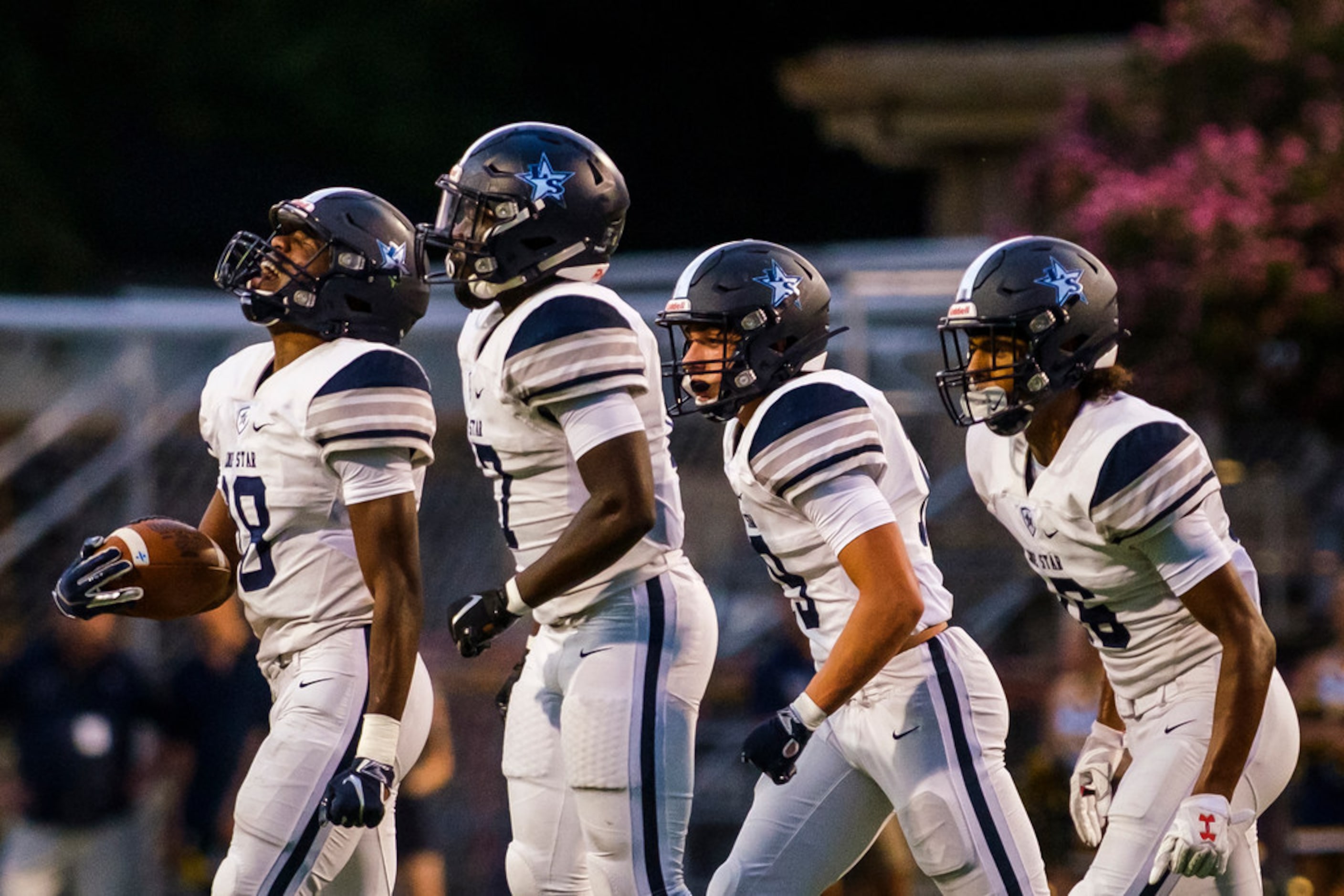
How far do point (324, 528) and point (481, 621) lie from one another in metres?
0.51

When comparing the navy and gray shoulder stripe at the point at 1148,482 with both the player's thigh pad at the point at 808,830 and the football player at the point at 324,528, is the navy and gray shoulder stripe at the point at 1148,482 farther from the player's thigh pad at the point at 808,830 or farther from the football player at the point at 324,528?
the football player at the point at 324,528

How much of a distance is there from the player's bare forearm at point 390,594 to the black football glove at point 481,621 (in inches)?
5.8

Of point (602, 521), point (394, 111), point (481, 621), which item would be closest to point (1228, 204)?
point (602, 521)

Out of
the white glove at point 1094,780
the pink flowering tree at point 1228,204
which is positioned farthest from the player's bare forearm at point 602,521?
the pink flowering tree at point 1228,204

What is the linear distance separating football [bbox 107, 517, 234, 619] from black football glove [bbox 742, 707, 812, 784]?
54.9 inches

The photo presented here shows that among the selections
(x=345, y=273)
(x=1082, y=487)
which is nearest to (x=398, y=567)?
(x=345, y=273)

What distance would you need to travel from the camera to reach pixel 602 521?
168 inches

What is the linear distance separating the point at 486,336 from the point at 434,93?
11240 millimetres

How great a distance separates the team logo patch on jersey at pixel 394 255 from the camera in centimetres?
483

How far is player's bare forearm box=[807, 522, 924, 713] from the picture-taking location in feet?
14.0

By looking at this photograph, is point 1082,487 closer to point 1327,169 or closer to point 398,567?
point 398,567

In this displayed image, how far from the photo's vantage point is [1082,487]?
4387 millimetres

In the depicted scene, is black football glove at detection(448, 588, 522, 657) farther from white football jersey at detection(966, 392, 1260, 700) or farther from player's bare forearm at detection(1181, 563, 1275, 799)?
player's bare forearm at detection(1181, 563, 1275, 799)

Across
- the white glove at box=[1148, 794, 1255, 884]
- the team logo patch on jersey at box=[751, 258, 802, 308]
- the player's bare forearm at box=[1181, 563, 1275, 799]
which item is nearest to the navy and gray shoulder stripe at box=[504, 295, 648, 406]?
the team logo patch on jersey at box=[751, 258, 802, 308]
